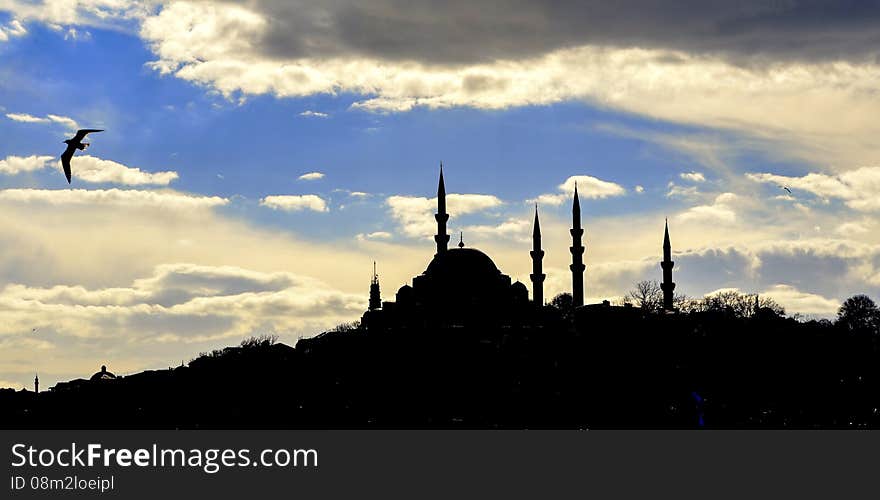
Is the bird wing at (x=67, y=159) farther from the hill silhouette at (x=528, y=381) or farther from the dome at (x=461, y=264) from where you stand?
the dome at (x=461, y=264)

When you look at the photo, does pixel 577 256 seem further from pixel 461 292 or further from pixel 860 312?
pixel 860 312

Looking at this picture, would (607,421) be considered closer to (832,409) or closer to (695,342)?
(832,409)

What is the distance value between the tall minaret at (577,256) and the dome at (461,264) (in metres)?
5.39

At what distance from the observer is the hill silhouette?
228 feet

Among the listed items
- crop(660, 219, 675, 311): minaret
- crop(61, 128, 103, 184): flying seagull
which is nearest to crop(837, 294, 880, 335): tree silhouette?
crop(660, 219, 675, 311): minaret

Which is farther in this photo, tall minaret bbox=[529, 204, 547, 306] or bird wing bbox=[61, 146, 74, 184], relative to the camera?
tall minaret bbox=[529, 204, 547, 306]

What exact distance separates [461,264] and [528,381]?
16252 mm

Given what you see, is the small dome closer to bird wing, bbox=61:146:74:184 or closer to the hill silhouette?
the hill silhouette

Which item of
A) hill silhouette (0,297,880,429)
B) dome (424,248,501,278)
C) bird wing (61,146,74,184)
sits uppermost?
dome (424,248,501,278)

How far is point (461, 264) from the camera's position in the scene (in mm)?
94188

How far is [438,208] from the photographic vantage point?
95500 millimetres

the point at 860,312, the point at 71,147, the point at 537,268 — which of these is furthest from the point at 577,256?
the point at 71,147

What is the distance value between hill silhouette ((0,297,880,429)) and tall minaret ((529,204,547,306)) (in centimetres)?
452
